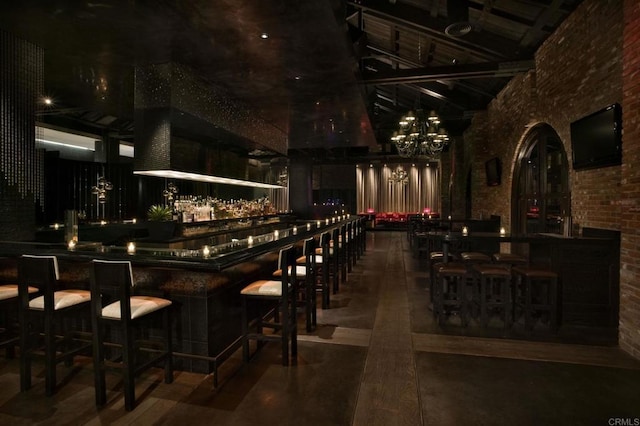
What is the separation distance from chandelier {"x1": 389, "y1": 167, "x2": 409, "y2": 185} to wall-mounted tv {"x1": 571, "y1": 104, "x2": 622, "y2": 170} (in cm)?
1189

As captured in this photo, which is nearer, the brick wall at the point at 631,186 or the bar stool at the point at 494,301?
the brick wall at the point at 631,186

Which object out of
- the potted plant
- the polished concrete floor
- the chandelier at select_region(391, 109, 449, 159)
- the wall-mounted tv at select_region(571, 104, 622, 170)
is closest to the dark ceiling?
the chandelier at select_region(391, 109, 449, 159)

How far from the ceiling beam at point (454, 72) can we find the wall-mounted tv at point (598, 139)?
6.23 feet

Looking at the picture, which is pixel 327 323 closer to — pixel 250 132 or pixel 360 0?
pixel 250 132

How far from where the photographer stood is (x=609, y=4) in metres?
3.52

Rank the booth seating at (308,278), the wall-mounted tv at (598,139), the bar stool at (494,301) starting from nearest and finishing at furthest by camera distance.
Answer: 1. the wall-mounted tv at (598,139)
2. the booth seating at (308,278)
3. the bar stool at (494,301)

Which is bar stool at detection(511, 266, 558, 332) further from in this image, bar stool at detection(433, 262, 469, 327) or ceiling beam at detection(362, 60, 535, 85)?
ceiling beam at detection(362, 60, 535, 85)

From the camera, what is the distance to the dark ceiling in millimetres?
2939

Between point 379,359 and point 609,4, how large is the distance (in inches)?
165

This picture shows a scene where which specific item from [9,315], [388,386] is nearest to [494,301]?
[388,386]

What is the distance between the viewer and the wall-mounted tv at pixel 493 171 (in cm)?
727

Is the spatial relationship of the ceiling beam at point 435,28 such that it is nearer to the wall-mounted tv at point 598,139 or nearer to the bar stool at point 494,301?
the wall-mounted tv at point 598,139

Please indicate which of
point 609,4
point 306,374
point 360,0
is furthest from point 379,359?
point 360,0

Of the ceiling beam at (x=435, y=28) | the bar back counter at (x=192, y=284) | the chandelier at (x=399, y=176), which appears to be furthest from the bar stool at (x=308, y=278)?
the chandelier at (x=399, y=176)
